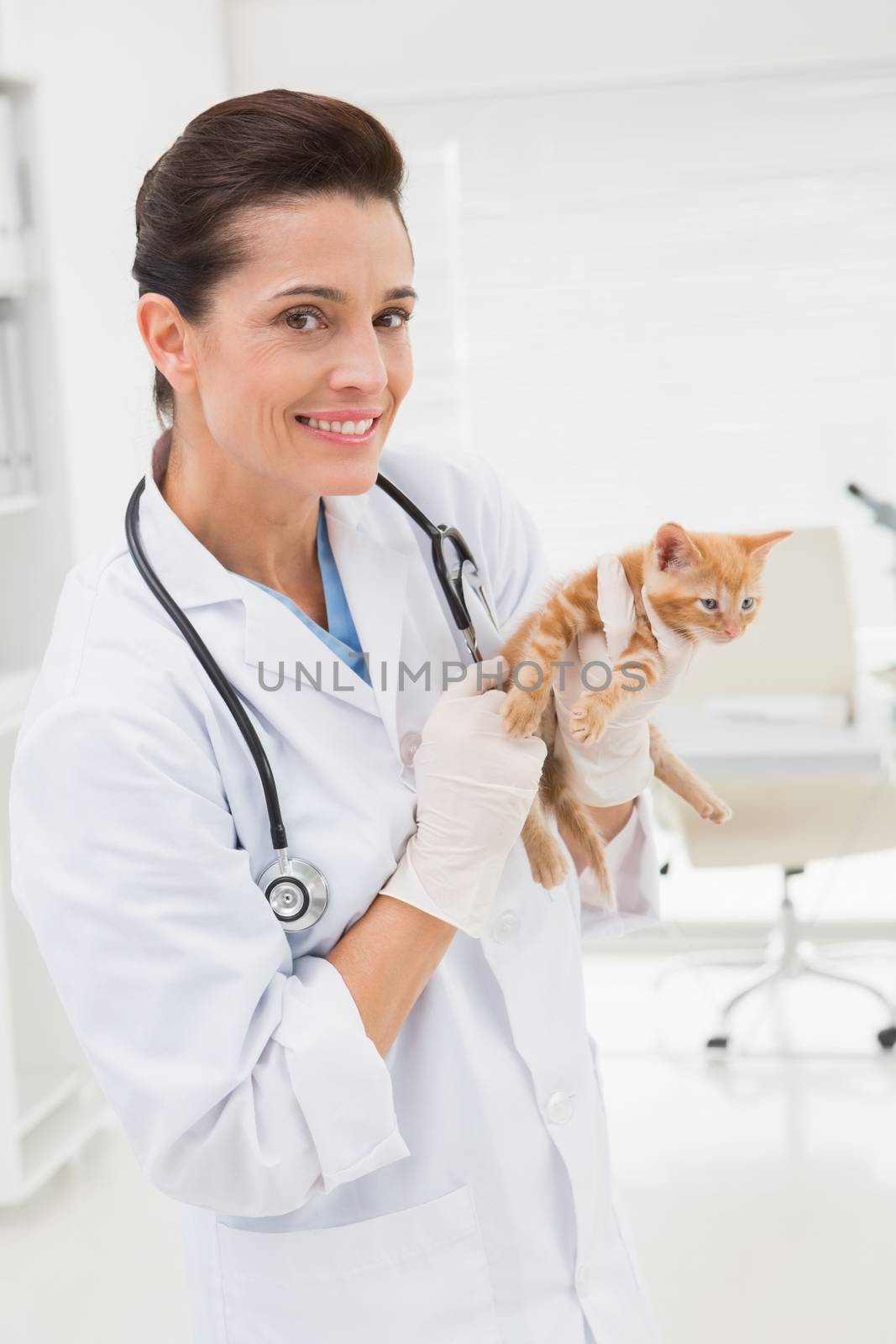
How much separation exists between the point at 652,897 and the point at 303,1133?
53cm

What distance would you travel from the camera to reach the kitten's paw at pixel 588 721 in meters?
1.11

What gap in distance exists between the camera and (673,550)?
1.17 m

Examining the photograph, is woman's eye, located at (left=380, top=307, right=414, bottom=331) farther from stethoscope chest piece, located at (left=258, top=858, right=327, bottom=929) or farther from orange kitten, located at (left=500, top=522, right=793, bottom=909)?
stethoscope chest piece, located at (left=258, top=858, right=327, bottom=929)

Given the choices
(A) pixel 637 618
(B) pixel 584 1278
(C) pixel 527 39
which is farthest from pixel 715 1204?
(C) pixel 527 39

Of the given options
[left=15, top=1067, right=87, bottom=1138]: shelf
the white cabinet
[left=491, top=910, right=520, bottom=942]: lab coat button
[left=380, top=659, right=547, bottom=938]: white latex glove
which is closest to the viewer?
[left=380, top=659, right=547, bottom=938]: white latex glove

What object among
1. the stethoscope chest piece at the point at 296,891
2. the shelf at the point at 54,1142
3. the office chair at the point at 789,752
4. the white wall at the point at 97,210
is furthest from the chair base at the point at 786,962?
the stethoscope chest piece at the point at 296,891

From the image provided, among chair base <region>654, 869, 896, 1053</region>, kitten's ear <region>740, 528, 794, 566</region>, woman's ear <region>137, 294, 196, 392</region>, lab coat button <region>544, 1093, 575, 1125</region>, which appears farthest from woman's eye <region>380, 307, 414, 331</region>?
chair base <region>654, 869, 896, 1053</region>

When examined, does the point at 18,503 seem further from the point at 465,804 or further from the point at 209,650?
the point at 465,804

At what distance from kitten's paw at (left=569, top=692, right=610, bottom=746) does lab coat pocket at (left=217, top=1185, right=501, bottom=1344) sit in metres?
0.40

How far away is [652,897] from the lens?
1354 mm

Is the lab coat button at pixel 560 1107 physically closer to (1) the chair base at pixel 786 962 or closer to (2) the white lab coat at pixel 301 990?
(2) the white lab coat at pixel 301 990

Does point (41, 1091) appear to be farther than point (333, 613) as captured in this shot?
Yes

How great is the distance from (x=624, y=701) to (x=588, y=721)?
61mm

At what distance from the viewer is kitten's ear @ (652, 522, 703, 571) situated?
114 centimetres
